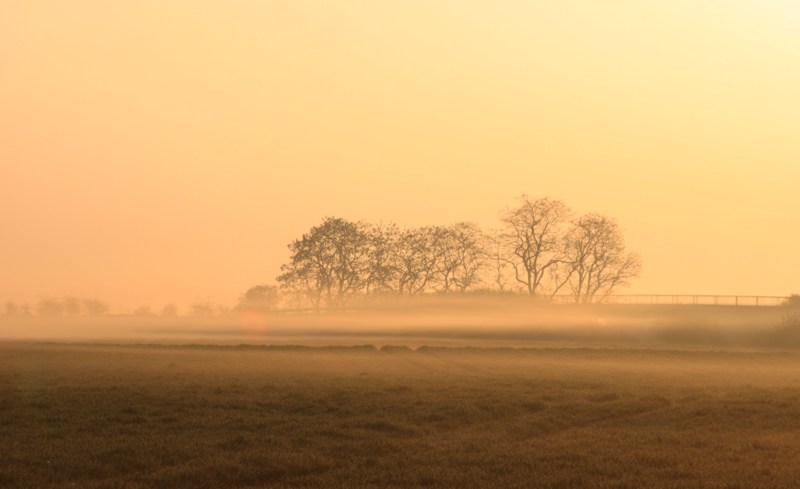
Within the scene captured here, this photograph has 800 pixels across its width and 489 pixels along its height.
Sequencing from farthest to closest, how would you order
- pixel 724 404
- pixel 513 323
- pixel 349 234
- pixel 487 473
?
pixel 349 234
pixel 513 323
pixel 724 404
pixel 487 473

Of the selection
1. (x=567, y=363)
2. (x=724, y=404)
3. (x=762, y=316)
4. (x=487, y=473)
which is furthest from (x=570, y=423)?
A: (x=762, y=316)

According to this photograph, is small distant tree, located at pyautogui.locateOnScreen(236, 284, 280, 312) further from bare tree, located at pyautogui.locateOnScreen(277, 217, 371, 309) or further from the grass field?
the grass field

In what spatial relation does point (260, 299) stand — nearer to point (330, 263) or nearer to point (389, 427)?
point (330, 263)

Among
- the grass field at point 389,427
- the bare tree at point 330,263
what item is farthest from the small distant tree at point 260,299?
the grass field at point 389,427

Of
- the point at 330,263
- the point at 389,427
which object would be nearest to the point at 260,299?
the point at 330,263

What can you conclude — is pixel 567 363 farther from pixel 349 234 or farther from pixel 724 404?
pixel 349 234

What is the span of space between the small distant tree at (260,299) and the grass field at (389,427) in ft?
232

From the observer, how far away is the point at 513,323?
9681 centimetres

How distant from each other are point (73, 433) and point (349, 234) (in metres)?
80.2

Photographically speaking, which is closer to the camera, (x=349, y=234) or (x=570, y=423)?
(x=570, y=423)

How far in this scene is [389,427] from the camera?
29.0 m

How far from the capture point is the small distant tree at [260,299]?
12300 centimetres

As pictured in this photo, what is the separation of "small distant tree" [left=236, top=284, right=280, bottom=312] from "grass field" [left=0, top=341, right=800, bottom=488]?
70.6 meters

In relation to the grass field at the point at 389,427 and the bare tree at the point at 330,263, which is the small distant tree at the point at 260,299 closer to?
the bare tree at the point at 330,263
